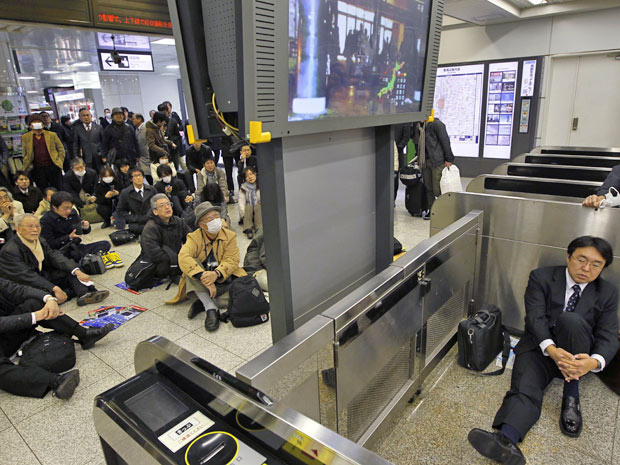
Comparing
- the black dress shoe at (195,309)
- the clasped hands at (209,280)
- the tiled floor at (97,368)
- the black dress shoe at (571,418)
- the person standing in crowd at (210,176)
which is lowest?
the tiled floor at (97,368)

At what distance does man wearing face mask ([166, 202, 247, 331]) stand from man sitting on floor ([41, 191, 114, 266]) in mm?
1796

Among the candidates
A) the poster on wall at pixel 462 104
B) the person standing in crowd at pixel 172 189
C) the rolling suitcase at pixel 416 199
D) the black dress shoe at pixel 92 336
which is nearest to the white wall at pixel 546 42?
the poster on wall at pixel 462 104

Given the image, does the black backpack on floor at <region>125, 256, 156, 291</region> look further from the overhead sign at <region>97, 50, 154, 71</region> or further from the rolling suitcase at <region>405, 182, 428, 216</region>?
the overhead sign at <region>97, 50, 154, 71</region>

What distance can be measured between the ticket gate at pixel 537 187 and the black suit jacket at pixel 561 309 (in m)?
1.22

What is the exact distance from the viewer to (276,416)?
1.09 metres

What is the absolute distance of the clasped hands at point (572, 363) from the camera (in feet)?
7.97

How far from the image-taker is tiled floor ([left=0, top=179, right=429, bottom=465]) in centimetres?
247

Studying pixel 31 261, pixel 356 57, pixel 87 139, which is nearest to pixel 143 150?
pixel 87 139

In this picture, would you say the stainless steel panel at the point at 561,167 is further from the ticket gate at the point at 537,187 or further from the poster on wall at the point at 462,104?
the poster on wall at the point at 462,104

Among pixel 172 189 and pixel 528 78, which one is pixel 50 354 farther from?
pixel 528 78

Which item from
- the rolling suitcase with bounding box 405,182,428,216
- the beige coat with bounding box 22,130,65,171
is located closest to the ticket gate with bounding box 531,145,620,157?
the rolling suitcase with bounding box 405,182,428,216

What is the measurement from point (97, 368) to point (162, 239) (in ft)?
5.73

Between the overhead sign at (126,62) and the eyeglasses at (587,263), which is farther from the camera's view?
the overhead sign at (126,62)

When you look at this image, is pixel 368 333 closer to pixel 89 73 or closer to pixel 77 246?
pixel 77 246
